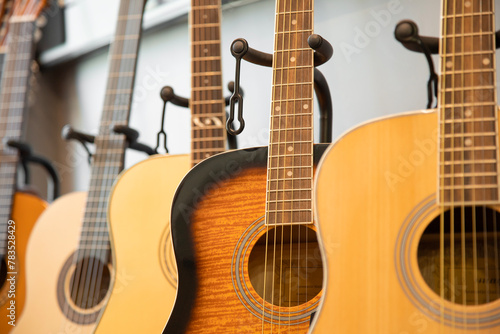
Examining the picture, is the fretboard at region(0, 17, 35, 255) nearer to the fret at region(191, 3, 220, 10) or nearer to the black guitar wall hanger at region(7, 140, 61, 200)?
the black guitar wall hanger at region(7, 140, 61, 200)

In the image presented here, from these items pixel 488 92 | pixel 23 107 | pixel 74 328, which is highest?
pixel 23 107

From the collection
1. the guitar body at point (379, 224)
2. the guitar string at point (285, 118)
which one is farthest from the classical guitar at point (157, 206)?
the guitar body at point (379, 224)

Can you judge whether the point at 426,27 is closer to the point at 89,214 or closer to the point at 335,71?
the point at 335,71

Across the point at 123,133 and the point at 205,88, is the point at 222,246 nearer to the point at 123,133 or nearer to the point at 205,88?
the point at 205,88

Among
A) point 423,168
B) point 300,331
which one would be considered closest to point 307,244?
point 300,331

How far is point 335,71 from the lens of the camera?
1.43m

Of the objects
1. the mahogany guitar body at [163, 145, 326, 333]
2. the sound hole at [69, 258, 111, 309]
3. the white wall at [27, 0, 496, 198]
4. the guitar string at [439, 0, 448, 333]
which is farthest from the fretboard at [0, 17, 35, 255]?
the guitar string at [439, 0, 448, 333]

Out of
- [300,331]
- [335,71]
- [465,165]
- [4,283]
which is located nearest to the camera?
[465,165]

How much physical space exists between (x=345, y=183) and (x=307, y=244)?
207 millimetres

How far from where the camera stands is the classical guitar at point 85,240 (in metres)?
1.39

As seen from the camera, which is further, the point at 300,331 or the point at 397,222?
the point at 300,331

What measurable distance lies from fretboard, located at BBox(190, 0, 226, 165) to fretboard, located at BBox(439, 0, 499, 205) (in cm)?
52

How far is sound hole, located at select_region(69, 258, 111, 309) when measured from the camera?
1386 millimetres

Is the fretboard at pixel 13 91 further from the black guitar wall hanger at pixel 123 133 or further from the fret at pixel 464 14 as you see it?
the fret at pixel 464 14
